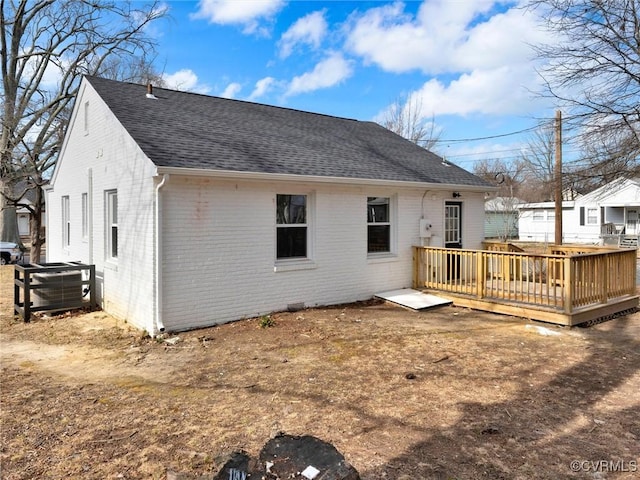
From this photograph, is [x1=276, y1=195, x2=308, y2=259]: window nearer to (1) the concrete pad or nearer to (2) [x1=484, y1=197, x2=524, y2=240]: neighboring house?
(1) the concrete pad

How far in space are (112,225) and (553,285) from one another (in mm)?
8691

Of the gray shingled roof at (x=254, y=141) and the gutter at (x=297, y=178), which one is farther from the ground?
the gray shingled roof at (x=254, y=141)

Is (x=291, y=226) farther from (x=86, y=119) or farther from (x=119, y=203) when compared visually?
(x=86, y=119)

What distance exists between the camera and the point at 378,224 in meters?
10.1

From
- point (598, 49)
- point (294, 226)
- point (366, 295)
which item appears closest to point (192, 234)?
point (294, 226)

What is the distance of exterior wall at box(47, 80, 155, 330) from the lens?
7383mm

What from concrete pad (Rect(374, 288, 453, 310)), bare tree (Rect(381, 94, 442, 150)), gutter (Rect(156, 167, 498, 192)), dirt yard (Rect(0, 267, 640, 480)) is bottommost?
dirt yard (Rect(0, 267, 640, 480))

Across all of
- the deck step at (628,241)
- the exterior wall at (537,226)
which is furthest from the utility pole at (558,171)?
the exterior wall at (537,226)

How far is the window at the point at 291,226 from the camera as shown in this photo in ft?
28.2

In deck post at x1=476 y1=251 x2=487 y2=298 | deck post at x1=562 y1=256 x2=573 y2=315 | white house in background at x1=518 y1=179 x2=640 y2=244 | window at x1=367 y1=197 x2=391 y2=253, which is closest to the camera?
deck post at x1=562 y1=256 x2=573 y2=315

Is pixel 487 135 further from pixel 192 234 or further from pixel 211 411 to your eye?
pixel 211 411

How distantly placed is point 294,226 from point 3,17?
22.0m

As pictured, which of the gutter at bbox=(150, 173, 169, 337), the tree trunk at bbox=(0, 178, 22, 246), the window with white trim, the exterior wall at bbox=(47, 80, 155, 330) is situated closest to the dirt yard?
the gutter at bbox=(150, 173, 169, 337)

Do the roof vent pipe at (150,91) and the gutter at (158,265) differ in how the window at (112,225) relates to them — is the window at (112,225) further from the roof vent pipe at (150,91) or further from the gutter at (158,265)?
the roof vent pipe at (150,91)
